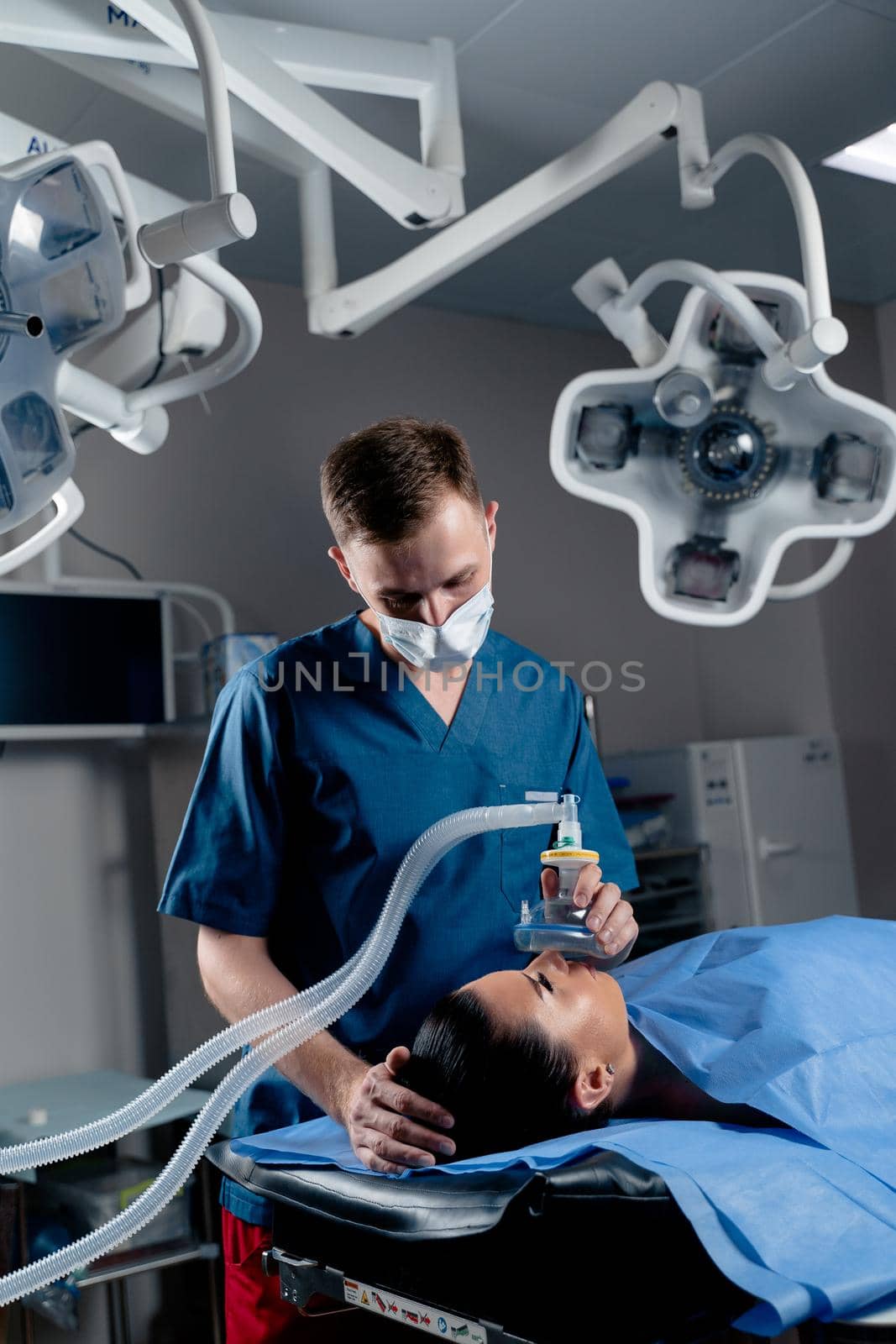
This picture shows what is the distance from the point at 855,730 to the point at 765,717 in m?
0.29

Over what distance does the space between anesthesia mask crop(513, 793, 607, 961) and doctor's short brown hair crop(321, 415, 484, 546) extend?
1.16 feet

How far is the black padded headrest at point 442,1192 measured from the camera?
3.35ft

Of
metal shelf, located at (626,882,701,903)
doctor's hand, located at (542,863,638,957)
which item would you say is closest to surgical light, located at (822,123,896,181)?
metal shelf, located at (626,882,701,903)

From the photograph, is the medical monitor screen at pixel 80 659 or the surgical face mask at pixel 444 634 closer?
the surgical face mask at pixel 444 634

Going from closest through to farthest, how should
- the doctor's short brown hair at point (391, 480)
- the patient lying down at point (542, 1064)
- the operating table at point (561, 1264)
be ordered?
the operating table at point (561, 1264) < the patient lying down at point (542, 1064) < the doctor's short brown hair at point (391, 480)

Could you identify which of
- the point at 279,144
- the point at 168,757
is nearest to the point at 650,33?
→ the point at 279,144

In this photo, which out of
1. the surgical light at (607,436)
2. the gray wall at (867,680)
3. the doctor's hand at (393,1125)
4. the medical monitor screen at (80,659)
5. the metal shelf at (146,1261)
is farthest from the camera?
the gray wall at (867,680)

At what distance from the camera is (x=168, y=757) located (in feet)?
10.0

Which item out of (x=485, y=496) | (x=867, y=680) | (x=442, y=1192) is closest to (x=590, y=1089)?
(x=442, y=1192)

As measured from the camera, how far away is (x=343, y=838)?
4.81 feet

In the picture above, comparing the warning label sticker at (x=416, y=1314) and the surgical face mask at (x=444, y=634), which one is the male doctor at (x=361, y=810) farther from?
the warning label sticker at (x=416, y=1314)

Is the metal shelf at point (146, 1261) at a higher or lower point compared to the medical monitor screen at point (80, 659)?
lower

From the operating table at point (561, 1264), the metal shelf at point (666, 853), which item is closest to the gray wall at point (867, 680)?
the metal shelf at point (666, 853)

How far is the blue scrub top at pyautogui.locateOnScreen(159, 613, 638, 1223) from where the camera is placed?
1445mm
